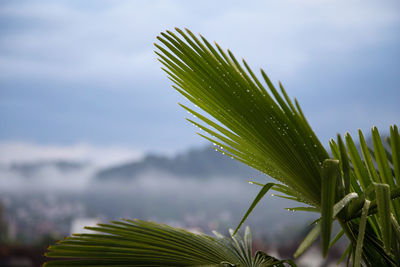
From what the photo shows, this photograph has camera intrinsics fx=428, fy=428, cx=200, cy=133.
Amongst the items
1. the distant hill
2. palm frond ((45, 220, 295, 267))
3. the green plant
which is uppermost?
the distant hill

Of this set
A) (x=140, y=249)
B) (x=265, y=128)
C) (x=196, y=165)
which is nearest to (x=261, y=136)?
(x=265, y=128)

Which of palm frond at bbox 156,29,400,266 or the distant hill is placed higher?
the distant hill

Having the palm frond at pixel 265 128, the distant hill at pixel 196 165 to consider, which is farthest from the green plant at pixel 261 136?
the distant hill at pixel 196 165

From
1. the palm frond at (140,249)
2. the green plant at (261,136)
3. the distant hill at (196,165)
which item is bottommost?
the palm frond at (140,249)

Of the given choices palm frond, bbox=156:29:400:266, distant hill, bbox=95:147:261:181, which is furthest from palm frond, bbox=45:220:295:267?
distant hill, bbox=95:147:261:181

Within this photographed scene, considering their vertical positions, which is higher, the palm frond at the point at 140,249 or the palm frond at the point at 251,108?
the palm frond at the point at 251,108

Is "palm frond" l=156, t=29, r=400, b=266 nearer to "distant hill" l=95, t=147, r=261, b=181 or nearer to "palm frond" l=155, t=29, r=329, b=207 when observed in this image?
"palm frond" l=155, t=29, r=329, b=207

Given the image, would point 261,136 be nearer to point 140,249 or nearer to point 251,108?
point 251,108

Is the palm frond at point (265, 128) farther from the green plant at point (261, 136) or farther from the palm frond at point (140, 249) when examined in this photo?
the palm frond at point (140, 249)
